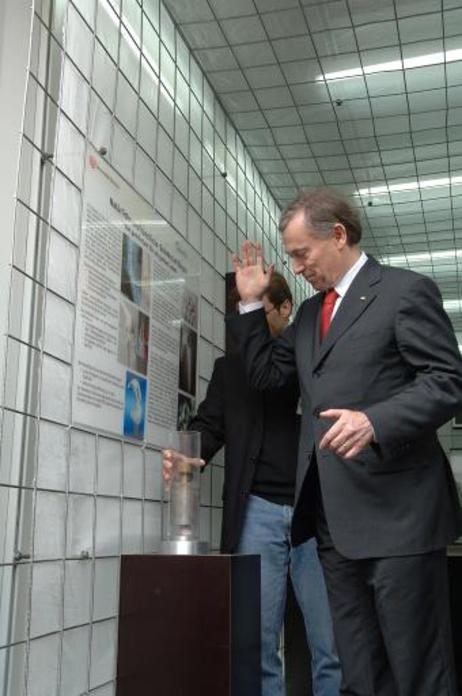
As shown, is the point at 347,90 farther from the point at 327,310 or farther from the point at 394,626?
the point at 394,626

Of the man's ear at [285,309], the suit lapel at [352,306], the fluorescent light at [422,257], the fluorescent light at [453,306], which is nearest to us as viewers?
the suit lapel at [352,306]

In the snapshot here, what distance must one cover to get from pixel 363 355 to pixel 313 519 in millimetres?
338

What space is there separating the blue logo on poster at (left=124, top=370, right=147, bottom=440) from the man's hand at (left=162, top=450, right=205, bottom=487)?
8 centimetres

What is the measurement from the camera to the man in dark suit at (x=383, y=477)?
41.6 inches

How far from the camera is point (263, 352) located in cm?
145

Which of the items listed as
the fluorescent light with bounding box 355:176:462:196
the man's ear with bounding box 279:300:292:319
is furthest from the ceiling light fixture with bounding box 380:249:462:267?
the man's ear with bounding box 279:300:292:319

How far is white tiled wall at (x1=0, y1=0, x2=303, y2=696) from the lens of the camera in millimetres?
1126

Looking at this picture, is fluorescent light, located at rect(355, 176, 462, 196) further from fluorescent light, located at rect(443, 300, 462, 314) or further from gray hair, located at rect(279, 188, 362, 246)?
fluorescent light, located at rect(443, 300, 462, 314)

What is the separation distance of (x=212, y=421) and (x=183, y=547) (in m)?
0.45

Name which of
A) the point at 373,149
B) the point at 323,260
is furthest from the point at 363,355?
the point at 373,149

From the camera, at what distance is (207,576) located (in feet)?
4.19

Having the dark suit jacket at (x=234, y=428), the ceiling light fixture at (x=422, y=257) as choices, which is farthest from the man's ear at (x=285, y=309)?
the ceiling light fixture at (x=422, y=257)

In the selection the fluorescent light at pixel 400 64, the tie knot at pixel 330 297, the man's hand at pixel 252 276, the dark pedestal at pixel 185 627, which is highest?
the fluorescent light at pixel 400 64

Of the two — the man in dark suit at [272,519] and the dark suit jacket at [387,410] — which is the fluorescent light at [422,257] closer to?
the man in dark suit at [272,519]
